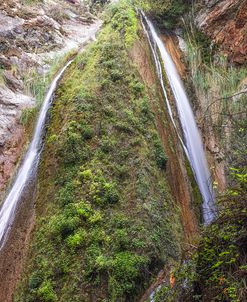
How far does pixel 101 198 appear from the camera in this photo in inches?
346

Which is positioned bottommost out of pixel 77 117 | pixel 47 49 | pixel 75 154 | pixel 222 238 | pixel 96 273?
pixel 96 273

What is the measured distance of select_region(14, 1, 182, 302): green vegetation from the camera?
7.47 metres

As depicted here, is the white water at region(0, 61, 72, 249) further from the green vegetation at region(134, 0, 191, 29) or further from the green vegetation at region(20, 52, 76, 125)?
the green vegetation at region(134, 0, 191, 29)

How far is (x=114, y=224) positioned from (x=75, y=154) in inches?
90.1

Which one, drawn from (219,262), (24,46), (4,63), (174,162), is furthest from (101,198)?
(24,46)

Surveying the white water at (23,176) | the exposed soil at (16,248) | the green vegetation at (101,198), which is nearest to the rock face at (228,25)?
the green vegetation at (101,198)

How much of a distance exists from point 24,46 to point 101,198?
975cm

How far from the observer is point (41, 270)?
7672 millimetres

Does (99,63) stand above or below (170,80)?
above

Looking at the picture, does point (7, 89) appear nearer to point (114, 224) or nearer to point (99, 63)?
point (99, 63)

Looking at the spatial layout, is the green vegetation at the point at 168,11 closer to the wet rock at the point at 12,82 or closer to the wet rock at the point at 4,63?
the wet rock at the point at 4,63

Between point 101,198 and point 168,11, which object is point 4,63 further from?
point 168,11

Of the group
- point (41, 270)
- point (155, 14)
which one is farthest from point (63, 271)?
point (155, 14)

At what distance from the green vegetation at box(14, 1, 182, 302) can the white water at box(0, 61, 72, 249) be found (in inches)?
13.4
